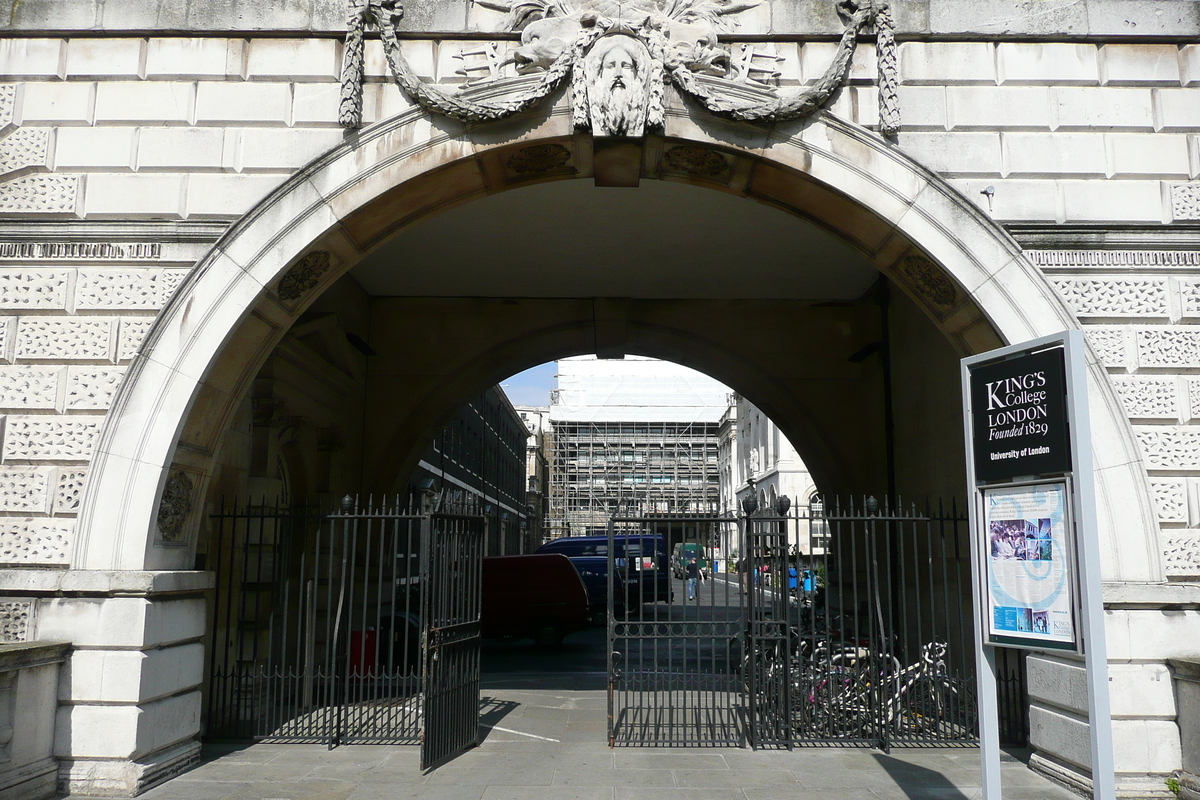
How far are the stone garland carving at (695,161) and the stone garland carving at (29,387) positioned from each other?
5707mm

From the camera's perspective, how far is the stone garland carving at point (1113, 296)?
7945 millimetres

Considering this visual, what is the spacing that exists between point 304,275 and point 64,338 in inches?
81.1

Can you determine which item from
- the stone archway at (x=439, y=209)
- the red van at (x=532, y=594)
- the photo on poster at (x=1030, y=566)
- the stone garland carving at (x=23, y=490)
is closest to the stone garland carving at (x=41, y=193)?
the stone archway at (x=439, y=209)

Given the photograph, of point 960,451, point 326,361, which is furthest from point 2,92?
point 960,451

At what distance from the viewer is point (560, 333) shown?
52.5 ft

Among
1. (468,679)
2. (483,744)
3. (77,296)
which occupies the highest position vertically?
(77,296)

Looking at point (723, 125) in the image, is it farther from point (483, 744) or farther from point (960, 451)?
point (483, 744)

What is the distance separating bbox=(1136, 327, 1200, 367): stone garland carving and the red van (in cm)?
1165

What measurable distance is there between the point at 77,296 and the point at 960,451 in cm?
939

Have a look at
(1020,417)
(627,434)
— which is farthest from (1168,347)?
(627,434)

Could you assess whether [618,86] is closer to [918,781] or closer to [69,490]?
[69,490]

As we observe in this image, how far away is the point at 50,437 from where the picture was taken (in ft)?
25.2

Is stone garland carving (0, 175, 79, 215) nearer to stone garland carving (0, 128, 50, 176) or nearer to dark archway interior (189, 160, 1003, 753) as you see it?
stone garland carving (0, 128, 50, 176)

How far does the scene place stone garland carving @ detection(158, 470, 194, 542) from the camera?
7.77m
